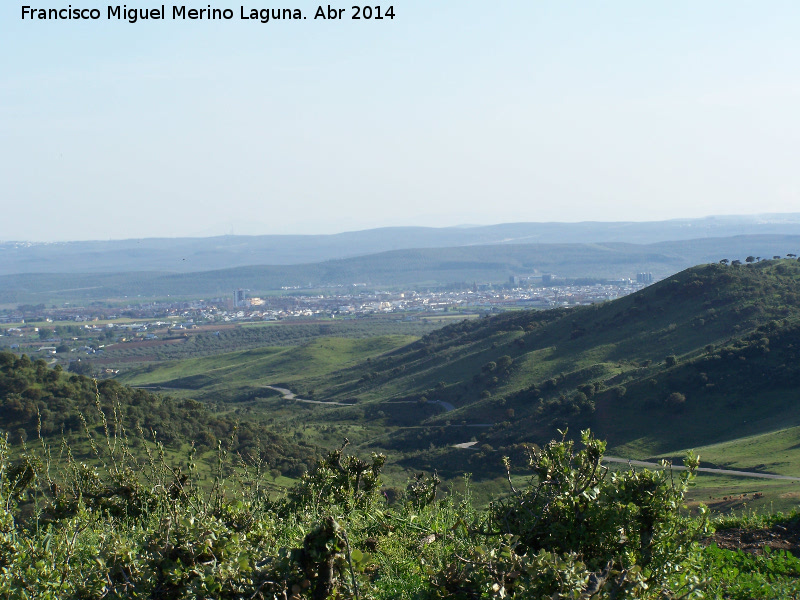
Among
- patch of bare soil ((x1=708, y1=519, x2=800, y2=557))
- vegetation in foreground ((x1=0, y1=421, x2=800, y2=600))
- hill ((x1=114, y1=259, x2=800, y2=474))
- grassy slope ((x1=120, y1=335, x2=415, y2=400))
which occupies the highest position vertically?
vegetation in foreground ((x1=0, y1=421, x2=800, y2=600))

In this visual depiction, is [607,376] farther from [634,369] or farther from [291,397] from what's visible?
[291,397]

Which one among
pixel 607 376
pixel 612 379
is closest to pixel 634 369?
pixel 607 376

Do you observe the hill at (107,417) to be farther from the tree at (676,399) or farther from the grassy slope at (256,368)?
the grassy slope at (256,368)

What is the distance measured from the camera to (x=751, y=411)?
33.4 meters

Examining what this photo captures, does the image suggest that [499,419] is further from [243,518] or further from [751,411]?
[243,518]

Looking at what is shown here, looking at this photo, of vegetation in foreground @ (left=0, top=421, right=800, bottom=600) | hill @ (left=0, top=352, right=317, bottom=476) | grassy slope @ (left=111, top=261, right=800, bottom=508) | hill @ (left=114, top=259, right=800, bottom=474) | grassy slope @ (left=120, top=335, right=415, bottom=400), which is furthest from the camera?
grassy slope @ (left=120, top=335, right=415, bottom=400)

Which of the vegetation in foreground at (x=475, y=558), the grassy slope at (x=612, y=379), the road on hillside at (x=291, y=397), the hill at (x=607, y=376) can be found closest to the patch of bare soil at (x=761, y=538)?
the vegetation in foreground at (x=475, y=558)

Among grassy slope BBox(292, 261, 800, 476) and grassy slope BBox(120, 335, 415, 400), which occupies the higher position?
grassy slope BBox(292, 261, 800, 476)

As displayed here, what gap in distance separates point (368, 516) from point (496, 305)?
501ft

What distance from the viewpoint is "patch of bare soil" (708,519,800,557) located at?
26.2ft

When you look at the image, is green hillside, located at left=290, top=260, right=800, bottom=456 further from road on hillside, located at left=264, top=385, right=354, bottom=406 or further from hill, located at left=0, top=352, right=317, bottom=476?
hill, located at left=0, top=352, right=317, bottom=476

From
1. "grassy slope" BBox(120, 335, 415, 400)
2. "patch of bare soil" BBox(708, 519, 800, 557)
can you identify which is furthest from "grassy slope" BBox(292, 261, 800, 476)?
"patch of bare soil" BBox(708, 519, 800, 557)

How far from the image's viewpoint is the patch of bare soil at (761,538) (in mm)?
8000

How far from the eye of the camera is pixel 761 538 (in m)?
8.42
